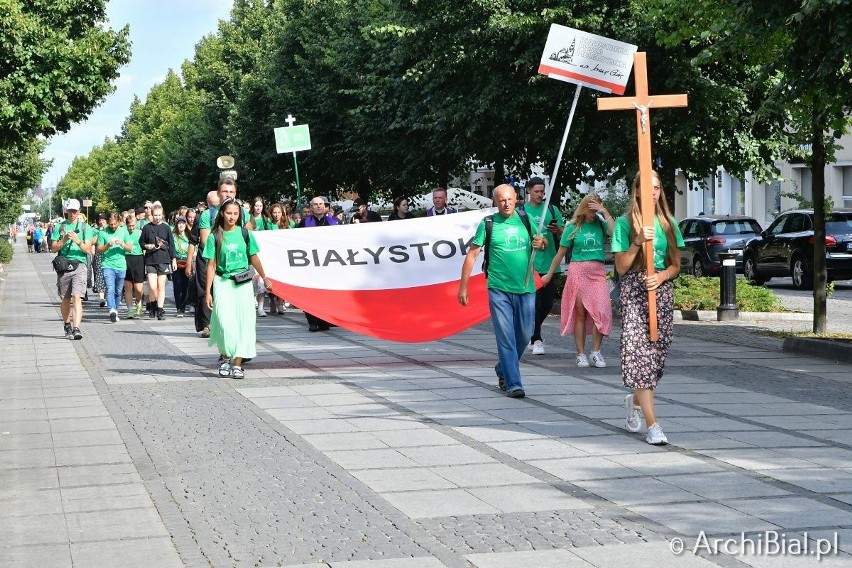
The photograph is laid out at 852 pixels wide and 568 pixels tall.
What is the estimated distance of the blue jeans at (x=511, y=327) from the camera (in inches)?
451

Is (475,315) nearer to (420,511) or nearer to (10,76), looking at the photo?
(420,511)

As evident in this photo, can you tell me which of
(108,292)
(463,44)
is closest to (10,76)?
Answer: (108,292)

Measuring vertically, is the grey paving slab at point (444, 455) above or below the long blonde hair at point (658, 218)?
below

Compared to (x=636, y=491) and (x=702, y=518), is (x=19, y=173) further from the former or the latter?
(x=702, y=518)

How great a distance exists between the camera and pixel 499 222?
11648mm

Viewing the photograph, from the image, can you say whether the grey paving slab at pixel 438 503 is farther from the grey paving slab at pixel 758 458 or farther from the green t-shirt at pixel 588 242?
the green t-shirt at pixel 588 242

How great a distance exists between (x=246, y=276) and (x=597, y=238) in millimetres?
3473

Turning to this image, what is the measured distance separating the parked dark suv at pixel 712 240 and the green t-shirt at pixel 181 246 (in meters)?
13.2

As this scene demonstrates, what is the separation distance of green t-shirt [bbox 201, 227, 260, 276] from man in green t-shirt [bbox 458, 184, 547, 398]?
279cm

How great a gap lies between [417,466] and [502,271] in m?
3.45

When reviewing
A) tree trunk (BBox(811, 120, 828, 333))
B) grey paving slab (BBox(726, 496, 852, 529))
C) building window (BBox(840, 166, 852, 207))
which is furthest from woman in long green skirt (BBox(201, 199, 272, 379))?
building window (BBox(840, 166, 852, 207))

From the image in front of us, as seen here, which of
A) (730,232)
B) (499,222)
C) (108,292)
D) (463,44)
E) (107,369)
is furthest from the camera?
(730,232)

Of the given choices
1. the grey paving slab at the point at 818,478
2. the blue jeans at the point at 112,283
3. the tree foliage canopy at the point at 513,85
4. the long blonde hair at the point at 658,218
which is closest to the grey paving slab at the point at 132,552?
the grey paving slab at the point at 818,478

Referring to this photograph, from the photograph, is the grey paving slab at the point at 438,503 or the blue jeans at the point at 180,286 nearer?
the grey paving slab at the point at 438,503
